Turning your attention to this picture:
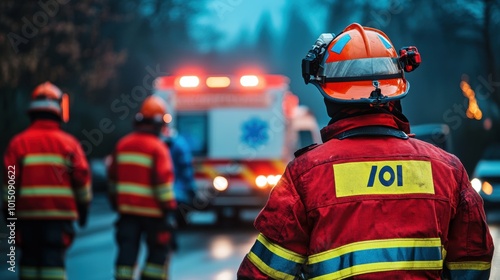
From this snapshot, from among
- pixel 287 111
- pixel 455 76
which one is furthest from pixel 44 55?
pixel 455 76

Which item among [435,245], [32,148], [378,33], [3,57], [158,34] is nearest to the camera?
[435,245]

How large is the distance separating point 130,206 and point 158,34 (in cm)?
1325

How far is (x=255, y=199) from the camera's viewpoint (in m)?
14.6

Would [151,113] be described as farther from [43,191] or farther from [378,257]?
[378,257]

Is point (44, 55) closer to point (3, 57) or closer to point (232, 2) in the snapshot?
point (3, 57)

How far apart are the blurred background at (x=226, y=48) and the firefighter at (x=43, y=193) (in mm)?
3982

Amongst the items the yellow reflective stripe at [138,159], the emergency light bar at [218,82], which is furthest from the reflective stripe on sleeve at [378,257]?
the emergency light bar at [218,82]

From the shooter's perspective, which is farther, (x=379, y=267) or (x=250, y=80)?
(x=250, y=80)

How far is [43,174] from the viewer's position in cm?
673

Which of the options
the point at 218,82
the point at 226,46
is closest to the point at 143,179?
the point at 218,82

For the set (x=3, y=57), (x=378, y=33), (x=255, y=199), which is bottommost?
(x=255, y=199)

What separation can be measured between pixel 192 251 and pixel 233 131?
10.1 ft

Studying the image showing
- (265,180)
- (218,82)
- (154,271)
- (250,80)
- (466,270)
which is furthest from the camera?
(218,82)

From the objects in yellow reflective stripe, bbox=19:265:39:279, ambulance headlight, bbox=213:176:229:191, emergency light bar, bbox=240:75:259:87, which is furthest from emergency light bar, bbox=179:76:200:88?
yellow reflective stripe, bbox=19:265:39:279
